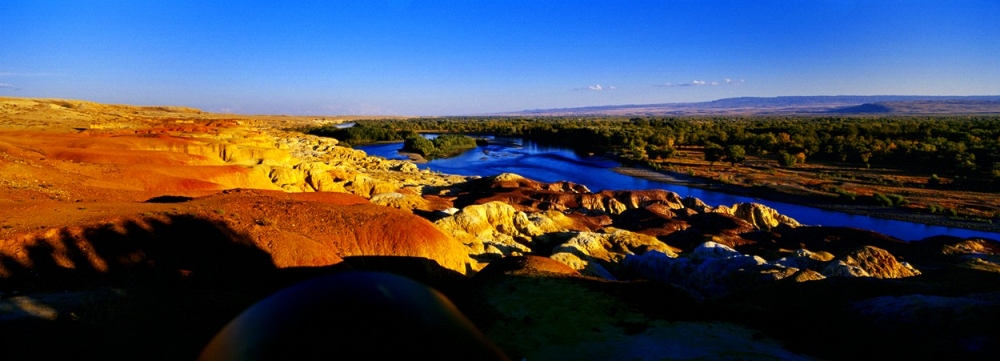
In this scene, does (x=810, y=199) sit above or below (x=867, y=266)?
below

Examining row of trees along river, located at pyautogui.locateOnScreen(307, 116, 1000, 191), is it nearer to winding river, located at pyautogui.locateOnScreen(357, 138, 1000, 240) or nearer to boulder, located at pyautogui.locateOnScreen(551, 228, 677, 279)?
winding river, located at pyautogui.locateOnScreen(357, 138, 1000, 240)

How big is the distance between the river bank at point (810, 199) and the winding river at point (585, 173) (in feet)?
3.29

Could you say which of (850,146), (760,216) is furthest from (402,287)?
(850,146)

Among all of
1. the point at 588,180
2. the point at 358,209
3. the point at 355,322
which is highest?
the point at 355,322

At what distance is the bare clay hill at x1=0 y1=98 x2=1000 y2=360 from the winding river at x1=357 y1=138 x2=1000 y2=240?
13.9 metres

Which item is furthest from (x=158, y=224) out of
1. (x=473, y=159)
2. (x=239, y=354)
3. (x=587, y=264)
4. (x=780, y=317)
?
(x=473, y=159)

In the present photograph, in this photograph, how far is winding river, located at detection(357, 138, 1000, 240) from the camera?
39312 mm

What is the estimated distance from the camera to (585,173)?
69.5 metres

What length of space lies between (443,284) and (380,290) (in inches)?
569

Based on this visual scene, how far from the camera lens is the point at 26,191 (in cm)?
1759

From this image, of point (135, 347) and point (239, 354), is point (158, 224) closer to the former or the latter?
point (135, 347)

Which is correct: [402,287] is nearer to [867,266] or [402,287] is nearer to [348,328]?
[348,328]

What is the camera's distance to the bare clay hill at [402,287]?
11.0ft

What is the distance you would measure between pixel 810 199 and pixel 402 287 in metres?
56.0
